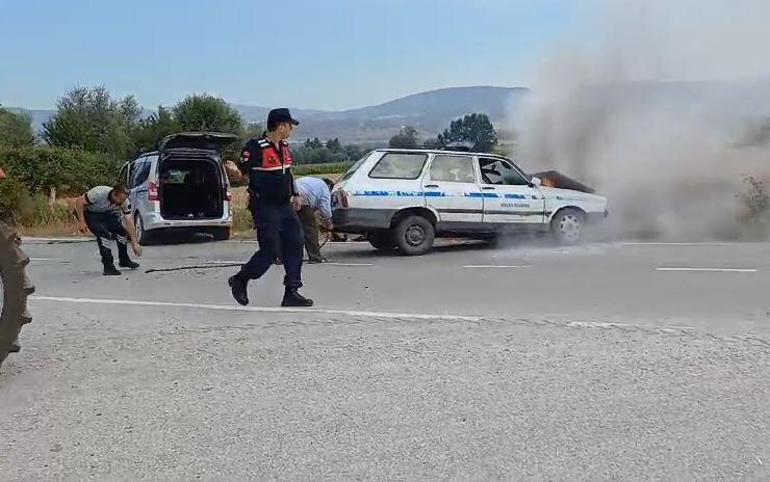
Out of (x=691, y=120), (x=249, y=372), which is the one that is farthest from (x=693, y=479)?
(x=691, y=120)

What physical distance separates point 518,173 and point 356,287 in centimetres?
494

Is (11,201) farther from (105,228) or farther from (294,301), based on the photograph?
(294,301)

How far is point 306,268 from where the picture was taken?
1157cm

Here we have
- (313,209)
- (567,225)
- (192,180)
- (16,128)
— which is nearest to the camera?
(313,209)

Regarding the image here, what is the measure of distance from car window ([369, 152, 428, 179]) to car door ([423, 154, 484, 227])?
0.19 metres

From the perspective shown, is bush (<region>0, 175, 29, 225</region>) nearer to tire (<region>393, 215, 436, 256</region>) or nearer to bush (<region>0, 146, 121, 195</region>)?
bush (<region>0, 146, 121, 195</region>)

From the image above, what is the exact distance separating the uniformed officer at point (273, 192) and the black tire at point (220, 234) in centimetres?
988

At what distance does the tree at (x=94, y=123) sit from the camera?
155 ft

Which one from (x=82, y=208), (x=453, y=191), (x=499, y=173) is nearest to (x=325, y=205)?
(x=453, y=191)

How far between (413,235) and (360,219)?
2.90ft

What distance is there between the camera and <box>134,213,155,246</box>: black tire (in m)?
16.8

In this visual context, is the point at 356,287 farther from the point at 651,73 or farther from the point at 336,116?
the point at 336,116

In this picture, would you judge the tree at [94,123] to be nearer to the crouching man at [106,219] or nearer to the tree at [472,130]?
the tree at [472,130]

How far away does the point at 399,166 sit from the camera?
1312cm
